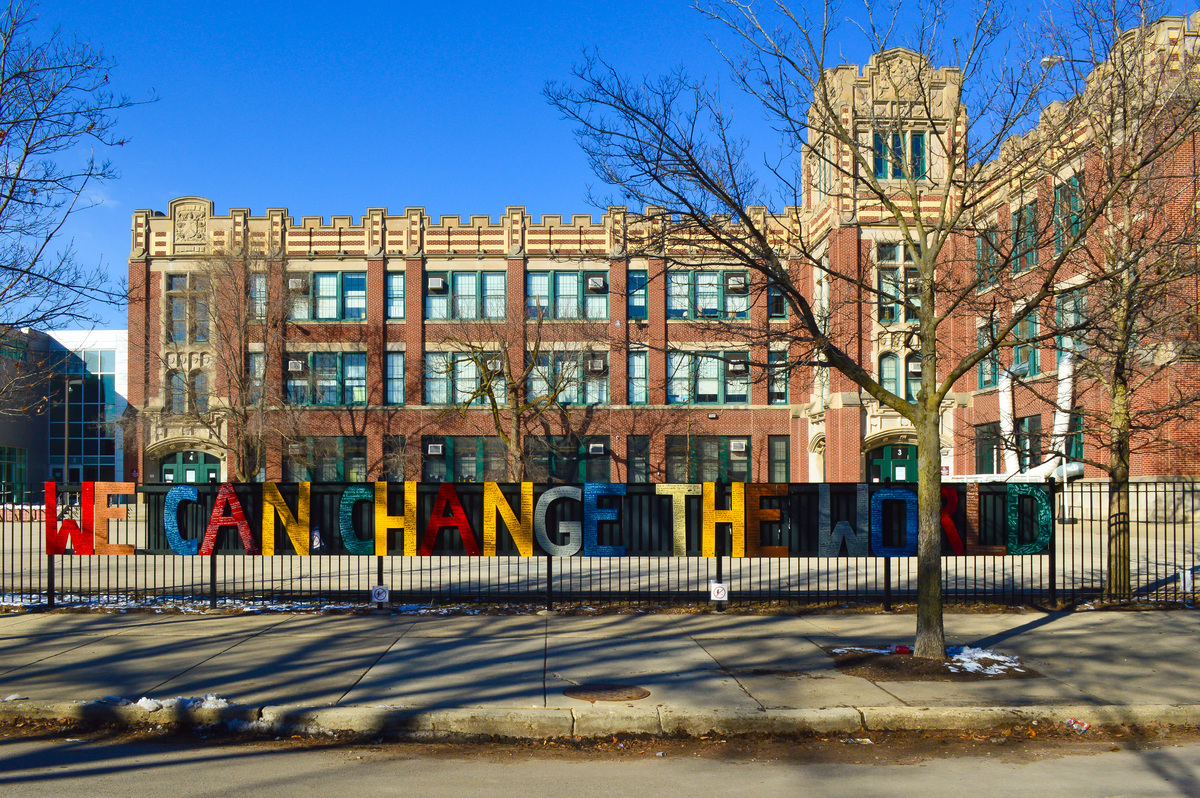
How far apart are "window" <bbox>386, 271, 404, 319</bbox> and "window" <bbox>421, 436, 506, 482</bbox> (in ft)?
20.0

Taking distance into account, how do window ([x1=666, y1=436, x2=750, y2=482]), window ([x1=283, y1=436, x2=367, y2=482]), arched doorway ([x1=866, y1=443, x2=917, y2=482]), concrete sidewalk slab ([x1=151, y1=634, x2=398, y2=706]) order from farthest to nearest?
window ([x1=666, y1=436, x2=750, y2=482]) → window ([x1=283, y1=436, x2=367, y2=482]) → arched doorway ([x1=866, y1=443, x2=917, y2=482]) → concrete sidewalk slab ([x1=151, y1=634, x2=398, y2=706])

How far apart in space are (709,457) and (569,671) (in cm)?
3228

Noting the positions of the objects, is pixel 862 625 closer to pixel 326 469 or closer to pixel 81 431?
pixel 326 469

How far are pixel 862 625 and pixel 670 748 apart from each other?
18.6 ft

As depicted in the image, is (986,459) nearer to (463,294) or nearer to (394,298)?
(463,294)

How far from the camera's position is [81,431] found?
56.8 m

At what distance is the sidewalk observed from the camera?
7.94 m

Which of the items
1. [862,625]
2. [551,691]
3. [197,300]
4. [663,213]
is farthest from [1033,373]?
[197,300]

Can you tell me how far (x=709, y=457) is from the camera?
41312 mm

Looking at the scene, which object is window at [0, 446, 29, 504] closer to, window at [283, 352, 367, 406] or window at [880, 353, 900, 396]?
window at [283, 352, 367, 406]

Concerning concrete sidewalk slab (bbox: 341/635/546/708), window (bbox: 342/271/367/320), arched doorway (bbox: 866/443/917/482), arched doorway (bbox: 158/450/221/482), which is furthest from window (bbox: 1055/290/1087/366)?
arched doorway (bbox: 158/450/221/482)

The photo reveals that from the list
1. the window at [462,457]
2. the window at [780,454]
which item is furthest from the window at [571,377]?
the window at [780,454]

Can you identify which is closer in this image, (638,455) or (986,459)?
(986,459)

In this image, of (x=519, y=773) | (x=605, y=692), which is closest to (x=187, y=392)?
(x=605, y=692)
